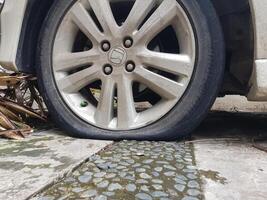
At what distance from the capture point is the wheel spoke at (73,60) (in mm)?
2207

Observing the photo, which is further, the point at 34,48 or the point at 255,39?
the point at 34,48

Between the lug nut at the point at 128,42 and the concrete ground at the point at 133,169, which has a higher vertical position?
the lug nut at the point at 128,42

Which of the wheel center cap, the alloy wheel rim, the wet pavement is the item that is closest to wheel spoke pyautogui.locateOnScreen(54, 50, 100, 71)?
the alloy wheel rim

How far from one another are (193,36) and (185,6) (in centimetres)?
16

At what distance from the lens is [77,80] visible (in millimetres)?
2252

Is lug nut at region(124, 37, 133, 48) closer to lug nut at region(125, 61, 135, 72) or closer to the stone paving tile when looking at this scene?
lug nut at region(125, 61, 135, 72)

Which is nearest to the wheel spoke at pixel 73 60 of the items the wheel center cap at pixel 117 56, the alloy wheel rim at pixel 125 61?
the alloy wheel rim at pixel 125 61

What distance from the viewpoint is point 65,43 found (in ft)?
7.60

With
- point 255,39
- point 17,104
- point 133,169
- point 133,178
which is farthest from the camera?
point 17,104

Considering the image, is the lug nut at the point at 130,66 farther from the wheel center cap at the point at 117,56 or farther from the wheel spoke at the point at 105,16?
the wheel spoke at the point at 105,16

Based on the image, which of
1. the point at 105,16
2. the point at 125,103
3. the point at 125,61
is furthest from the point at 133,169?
the point at 105,16

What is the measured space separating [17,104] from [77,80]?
1.70 feet

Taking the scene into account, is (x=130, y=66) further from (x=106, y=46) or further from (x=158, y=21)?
(x=158, y=21)

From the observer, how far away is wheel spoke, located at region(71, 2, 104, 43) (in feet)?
7.16
